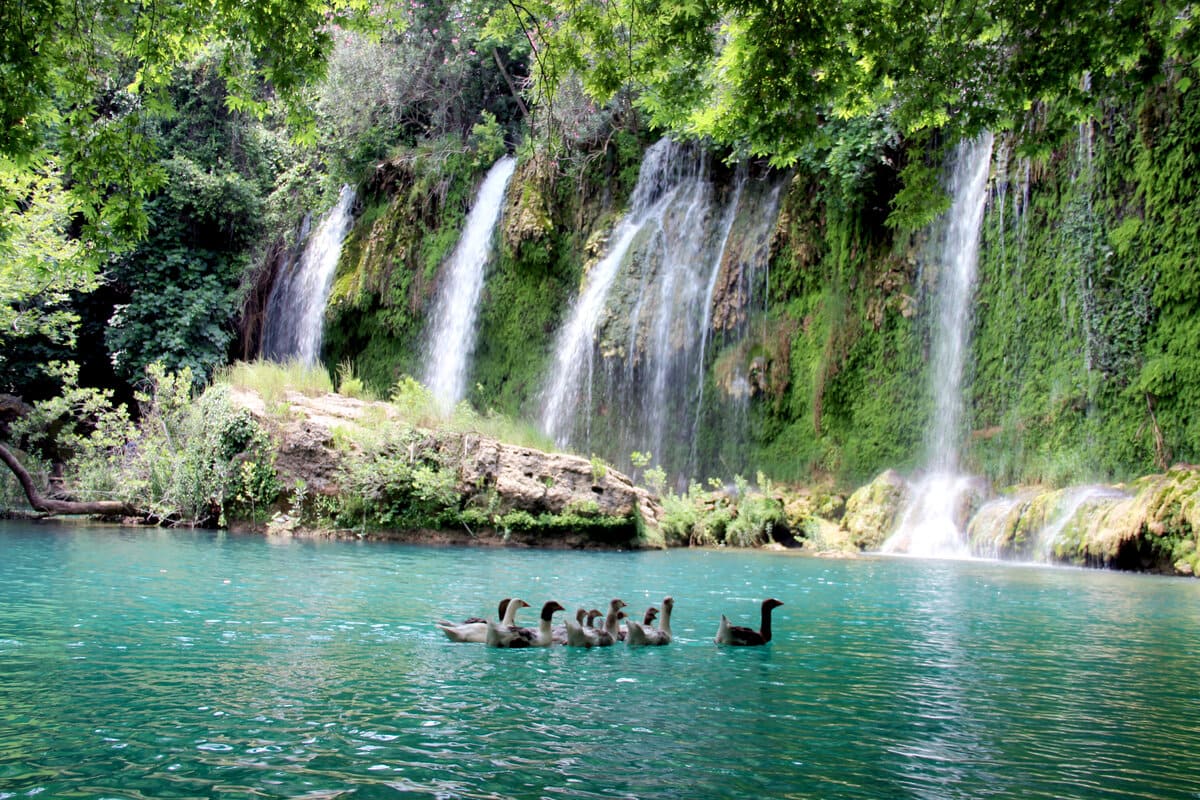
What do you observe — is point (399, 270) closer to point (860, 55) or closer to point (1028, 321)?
point (1028, 321)

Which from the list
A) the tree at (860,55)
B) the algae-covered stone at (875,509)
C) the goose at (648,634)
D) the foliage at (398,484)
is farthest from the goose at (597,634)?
the algae-covered stone at (875,509)

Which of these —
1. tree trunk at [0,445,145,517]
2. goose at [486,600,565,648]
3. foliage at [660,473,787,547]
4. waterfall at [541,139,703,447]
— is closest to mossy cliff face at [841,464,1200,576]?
foliage at [660,473,787,547]

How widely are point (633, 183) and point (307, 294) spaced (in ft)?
37.2

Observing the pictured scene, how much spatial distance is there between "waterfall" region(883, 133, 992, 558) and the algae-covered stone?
9.7 inches

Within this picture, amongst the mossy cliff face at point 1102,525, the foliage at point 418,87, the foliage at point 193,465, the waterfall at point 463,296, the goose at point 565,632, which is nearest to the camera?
the goose at point 565,632

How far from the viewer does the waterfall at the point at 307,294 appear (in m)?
29.2

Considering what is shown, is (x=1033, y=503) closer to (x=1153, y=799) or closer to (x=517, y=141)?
(x=1153, y=799)

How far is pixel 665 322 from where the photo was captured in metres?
21.5

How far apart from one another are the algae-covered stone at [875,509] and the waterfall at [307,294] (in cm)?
1730

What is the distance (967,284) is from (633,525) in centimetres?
789

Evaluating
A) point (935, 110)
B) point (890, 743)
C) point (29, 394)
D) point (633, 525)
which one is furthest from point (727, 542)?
point (29, 394)

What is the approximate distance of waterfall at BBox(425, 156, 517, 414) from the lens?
25672 mm

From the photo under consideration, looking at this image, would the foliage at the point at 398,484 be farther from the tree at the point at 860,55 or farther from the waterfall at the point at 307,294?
the waterfall at the point at 307,294

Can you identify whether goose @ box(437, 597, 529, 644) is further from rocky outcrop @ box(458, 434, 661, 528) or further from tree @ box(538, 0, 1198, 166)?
rocky outcrop @ box(458, 434, 661, 528)
